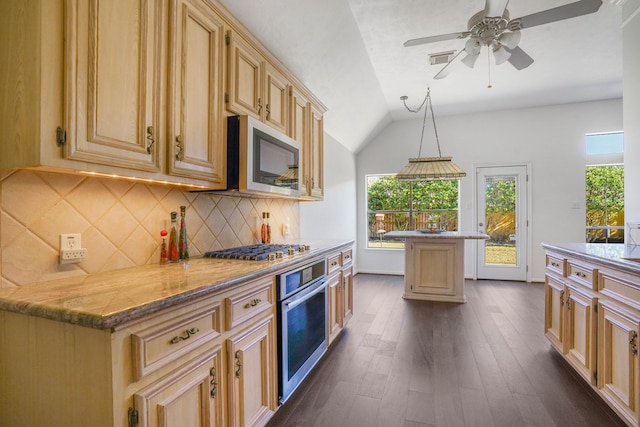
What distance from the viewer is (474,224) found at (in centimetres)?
558

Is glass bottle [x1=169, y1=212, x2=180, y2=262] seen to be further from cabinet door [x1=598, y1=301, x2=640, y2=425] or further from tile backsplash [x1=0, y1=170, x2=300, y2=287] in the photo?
cabinet door [x1=598, y1=301, x2=640, y2=425]

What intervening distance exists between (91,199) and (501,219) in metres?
5.84

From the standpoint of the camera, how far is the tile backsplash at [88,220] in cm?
118

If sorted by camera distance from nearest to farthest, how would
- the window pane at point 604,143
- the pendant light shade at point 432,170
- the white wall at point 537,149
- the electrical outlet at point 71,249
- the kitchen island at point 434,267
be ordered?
the electrical outlet at point 71,249 → the pendant light shade at point 432,170 → the kitchen island at point 434,267 → the window pane at point 604,143 → the white wall at point 537,149

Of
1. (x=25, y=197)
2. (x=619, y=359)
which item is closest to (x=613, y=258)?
(x=619, y=359)

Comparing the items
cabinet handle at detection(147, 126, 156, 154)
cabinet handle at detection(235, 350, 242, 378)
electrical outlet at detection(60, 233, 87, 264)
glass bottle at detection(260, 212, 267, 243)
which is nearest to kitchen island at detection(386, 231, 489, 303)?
glass bottle at detection(260, 212, 267, 243)

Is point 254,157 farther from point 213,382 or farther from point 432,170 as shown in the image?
point 432,170

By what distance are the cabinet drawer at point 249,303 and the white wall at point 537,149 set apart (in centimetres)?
462

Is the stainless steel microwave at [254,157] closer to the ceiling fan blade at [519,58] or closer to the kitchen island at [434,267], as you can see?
the ceiling fan blade at [519,58]

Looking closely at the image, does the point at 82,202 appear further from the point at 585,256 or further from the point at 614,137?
the point at 614,137

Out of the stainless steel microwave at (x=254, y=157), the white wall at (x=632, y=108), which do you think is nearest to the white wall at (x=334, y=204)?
the stainless steel microwave at (x=254, y=157)

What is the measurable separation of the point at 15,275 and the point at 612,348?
2.88m

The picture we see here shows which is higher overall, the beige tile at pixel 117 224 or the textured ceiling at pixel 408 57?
the textured ceiling at pixel 408 57

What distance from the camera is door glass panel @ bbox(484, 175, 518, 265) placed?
17.9 ft
